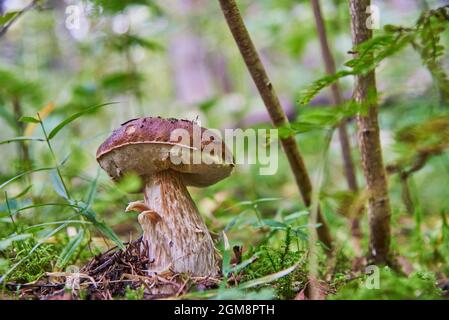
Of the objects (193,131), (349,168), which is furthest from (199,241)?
(349,168)

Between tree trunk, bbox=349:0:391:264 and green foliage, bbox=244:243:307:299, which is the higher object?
tree trunk, bbox=349:0:391:264

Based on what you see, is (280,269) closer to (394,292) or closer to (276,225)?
(276,225)

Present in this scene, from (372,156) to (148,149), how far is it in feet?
3.23

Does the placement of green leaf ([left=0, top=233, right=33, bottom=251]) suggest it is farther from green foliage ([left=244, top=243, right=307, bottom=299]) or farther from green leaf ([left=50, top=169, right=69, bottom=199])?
green foliage ([left=244, top=243, right=307, bottom=299])

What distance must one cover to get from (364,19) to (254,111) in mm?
4527

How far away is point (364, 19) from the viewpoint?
63.2 inches

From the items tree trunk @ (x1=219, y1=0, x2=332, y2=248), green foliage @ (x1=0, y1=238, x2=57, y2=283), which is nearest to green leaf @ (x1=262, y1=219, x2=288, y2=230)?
tree trunk @ (x1=219, y1=0, x2=332, y2=248)

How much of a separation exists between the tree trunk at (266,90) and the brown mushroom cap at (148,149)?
0.35m

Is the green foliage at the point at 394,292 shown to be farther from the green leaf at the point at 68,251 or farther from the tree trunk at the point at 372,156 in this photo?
the green leaf at the point at 68,251

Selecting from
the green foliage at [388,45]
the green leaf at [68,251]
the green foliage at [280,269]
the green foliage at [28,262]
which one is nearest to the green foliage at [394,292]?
the green foliage at [280,269]

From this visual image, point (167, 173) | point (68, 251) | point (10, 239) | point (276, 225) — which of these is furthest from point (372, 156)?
point (10, 239)

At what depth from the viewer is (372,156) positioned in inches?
70.4

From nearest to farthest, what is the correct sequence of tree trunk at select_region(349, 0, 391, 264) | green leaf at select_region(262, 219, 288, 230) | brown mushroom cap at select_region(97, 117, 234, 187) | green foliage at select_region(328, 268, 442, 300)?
green foliage at select_region(328, 268, 442, 300) < brown mushroom cap at select_region(97, 117, 234, 187) < tree trunk at select_region(349, 0, 391, 264) < green leaf at select_region(262, 219, 288, 230)

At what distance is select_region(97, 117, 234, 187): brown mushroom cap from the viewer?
1425mm
